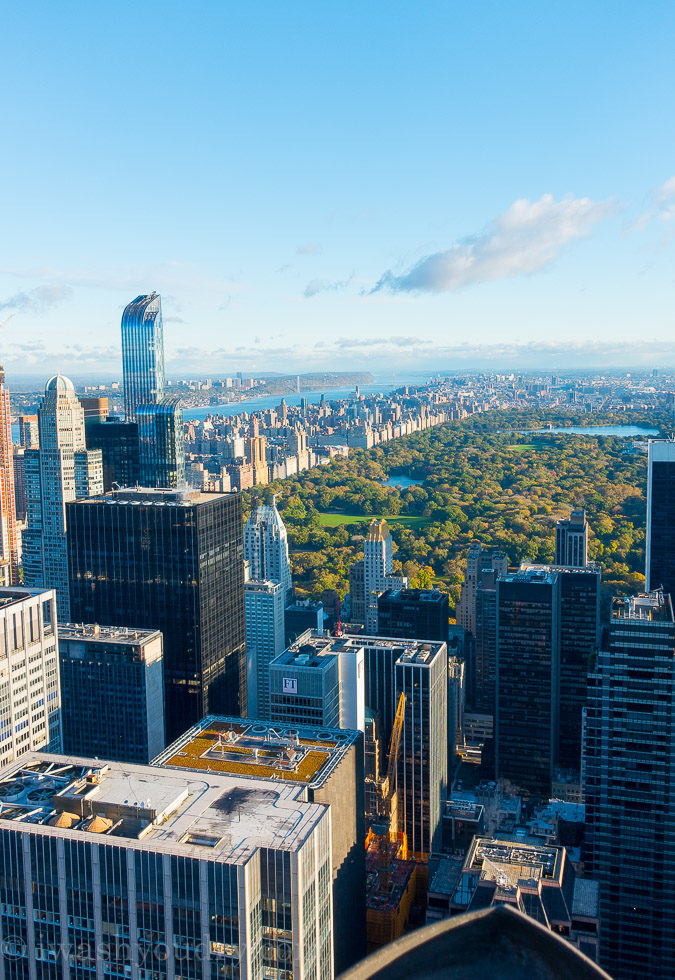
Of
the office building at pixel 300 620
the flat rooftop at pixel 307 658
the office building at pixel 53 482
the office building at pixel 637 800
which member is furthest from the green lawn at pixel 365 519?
the office building at pixel 637 800

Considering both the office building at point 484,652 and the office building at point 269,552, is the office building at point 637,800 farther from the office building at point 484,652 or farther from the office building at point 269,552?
the office building at point 269,552

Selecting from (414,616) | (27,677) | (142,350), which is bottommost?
(414,616)

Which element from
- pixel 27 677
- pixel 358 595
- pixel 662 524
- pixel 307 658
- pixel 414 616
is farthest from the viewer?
pixel 358 595

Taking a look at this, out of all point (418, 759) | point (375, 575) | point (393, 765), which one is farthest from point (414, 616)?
point (375, 575)

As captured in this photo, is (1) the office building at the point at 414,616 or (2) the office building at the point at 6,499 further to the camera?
(2) the office building at the point at 6,499

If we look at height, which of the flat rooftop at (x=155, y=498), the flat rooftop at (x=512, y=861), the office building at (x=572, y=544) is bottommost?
the flat rooftop at (x=512, y=861)

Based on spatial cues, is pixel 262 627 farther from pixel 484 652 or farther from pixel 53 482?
pixel 53 482
